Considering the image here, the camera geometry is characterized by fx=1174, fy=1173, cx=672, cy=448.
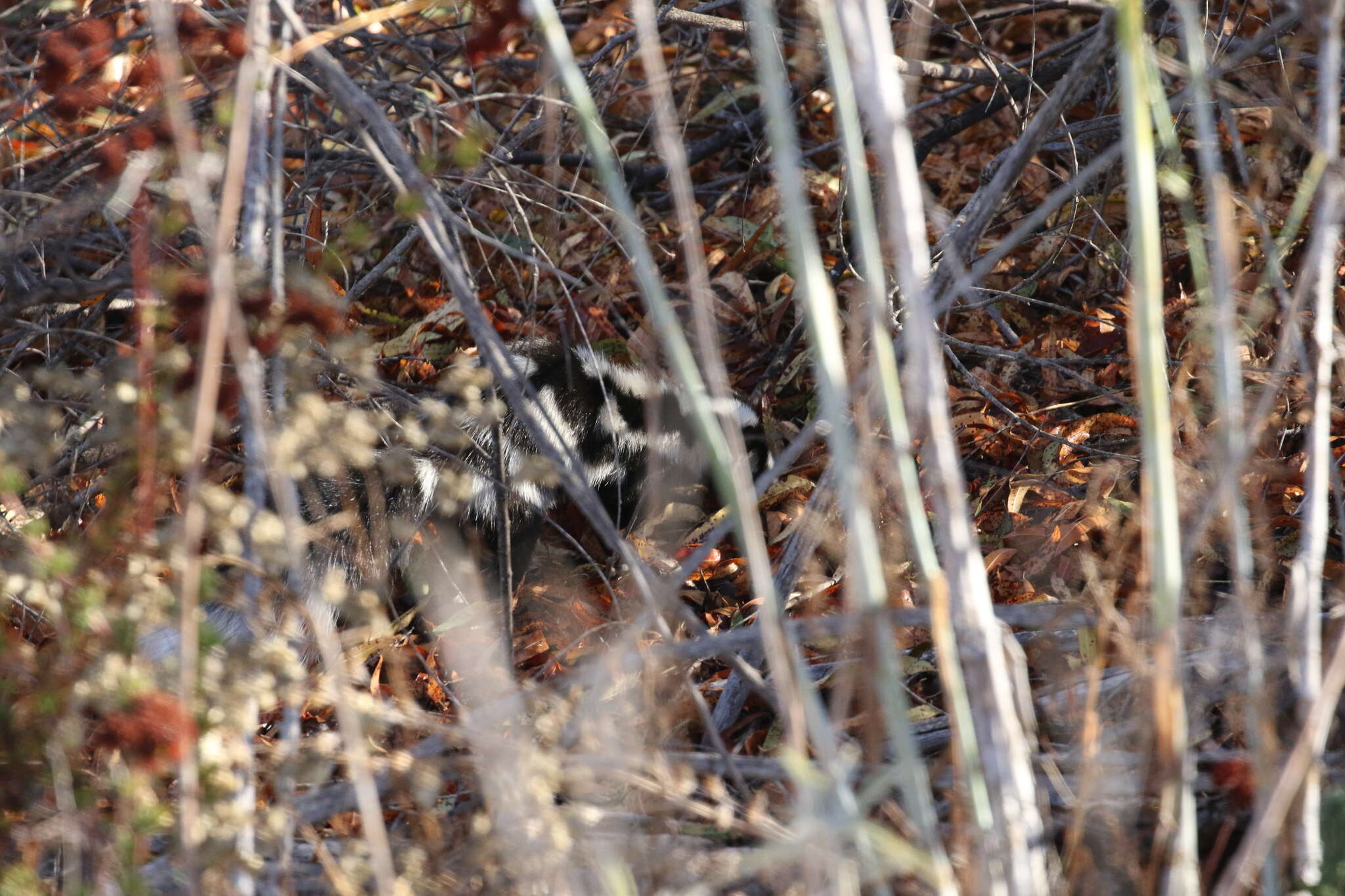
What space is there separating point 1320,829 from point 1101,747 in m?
0.34

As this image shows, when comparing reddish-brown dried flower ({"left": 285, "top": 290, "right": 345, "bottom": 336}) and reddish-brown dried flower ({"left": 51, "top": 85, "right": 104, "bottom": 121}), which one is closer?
reddish-brown dried flower ({"left": 285, "top": 290, "right": 345, "bottom": 336})

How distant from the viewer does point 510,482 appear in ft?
11.8

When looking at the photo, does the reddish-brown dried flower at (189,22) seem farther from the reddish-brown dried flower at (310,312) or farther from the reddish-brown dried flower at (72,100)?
the reddish-brown dried flower at (310,312)

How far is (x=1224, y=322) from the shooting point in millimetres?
1495

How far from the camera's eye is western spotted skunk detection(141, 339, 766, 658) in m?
3.45

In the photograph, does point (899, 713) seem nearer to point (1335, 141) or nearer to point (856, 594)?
point (856, 594)

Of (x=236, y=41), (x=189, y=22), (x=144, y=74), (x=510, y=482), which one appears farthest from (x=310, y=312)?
(x=510, y=482)

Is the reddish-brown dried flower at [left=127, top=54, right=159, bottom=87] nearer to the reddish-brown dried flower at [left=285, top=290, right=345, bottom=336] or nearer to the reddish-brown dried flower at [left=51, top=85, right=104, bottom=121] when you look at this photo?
the reddish-brown dried flower at [left=51, top=85, right=104, bottom=121]

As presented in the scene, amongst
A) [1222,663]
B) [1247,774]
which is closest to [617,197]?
[1247,774]

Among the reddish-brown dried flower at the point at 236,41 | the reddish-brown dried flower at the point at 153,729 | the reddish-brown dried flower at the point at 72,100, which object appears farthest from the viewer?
the reddish-brown dried flower at the point at 72,100

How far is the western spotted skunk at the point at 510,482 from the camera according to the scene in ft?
11.3

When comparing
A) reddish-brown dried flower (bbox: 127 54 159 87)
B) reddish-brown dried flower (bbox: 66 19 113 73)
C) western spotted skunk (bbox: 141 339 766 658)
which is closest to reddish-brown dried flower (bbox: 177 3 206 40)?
Answer: reddish-brown dried flower (bbox: 66 19 113 73)

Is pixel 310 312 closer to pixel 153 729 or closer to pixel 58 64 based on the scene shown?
pixel 153 729

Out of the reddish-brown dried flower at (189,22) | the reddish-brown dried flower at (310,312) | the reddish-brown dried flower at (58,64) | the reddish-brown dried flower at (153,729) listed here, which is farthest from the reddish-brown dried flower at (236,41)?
the reddish-brown dried flower at (153,729)
